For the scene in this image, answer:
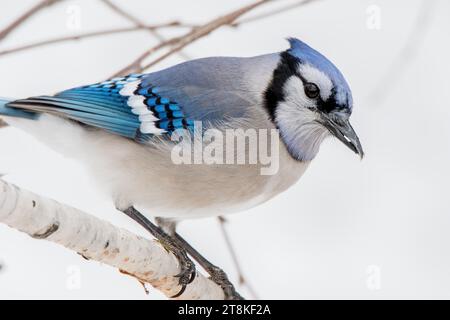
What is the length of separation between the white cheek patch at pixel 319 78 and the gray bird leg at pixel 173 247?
2.35 feet

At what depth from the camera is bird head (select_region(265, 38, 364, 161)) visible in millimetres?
2502

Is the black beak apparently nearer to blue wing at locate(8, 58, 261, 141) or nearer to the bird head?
the bird head

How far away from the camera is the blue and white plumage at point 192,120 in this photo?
2.51m

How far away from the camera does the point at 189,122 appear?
2578 mm

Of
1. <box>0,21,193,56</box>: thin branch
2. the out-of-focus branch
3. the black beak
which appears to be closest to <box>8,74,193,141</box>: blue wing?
the out-of-focus branch

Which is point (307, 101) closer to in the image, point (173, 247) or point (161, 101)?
point (161, 101)

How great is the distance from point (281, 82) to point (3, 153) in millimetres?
1291

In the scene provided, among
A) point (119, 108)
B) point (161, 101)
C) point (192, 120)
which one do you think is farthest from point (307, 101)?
point (119, 108)

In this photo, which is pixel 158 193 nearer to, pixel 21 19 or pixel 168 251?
pixel 168 251

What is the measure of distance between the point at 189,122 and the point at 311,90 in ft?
1.39
